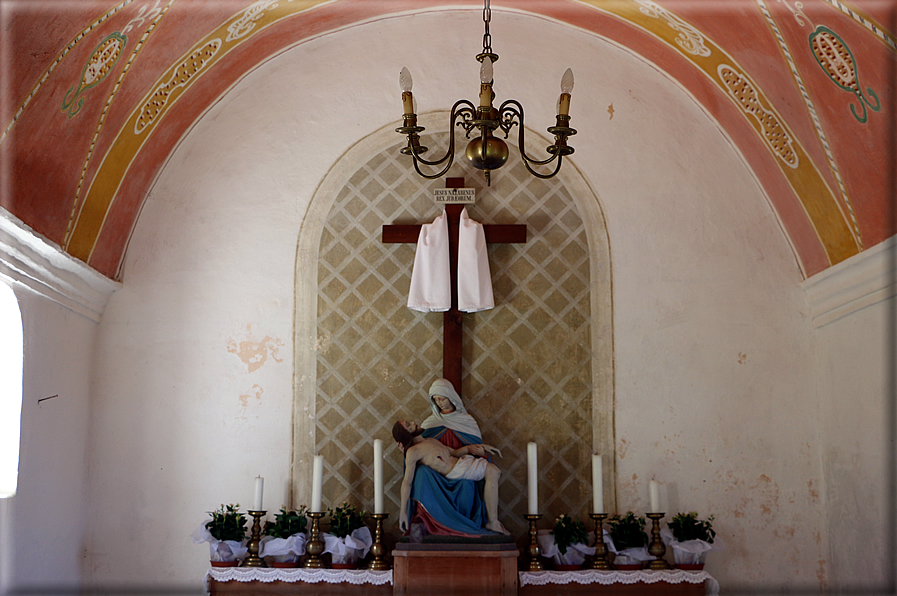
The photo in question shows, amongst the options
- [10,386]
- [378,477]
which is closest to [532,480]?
[378,477]

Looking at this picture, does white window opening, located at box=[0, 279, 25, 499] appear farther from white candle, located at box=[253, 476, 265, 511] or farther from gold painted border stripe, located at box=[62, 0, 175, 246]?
white candle, located at box=[253, 476, 265, 511]

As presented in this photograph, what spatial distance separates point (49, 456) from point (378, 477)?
2.09 m

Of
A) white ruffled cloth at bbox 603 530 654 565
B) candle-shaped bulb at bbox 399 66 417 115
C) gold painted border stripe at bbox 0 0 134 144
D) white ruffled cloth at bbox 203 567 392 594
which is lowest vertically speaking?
white ruffled cloth at bbox 203 567 392 594

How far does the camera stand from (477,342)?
6.04m

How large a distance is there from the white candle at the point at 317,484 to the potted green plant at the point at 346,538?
15cm

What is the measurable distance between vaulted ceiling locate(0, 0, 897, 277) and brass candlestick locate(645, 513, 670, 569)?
2.10m

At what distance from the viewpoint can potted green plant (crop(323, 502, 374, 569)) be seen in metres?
5.34

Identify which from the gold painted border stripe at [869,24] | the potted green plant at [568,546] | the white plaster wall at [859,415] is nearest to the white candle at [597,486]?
the potted green plant at [568,546]

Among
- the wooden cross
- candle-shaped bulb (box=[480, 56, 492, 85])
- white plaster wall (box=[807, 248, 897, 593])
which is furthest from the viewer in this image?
the wooden cross

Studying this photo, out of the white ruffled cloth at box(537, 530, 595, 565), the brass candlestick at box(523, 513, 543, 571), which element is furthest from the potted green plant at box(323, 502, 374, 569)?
the white ruffled cloth at box(537, 530, 595, 565)

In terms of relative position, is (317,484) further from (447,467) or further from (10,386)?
(10,386)

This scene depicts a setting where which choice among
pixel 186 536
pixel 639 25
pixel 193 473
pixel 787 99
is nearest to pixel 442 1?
pixel 639 25

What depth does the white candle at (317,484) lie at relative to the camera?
5.45m

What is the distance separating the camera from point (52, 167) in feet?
16.9
